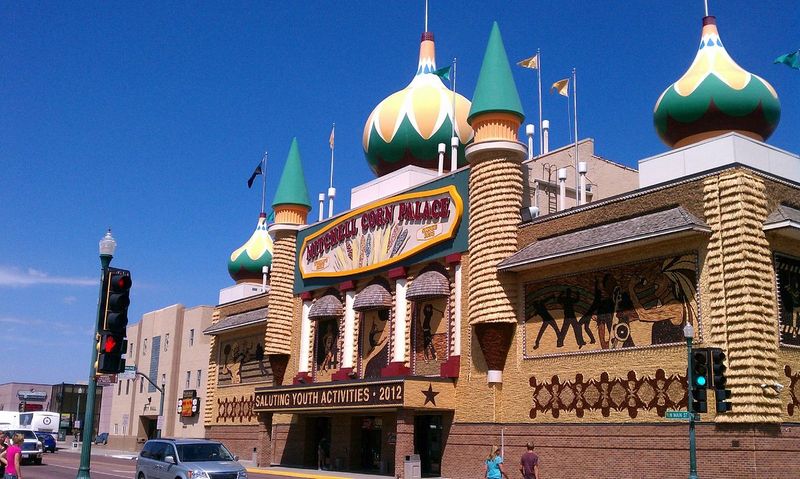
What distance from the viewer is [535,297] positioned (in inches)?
1264

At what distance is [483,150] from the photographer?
34.2 meters

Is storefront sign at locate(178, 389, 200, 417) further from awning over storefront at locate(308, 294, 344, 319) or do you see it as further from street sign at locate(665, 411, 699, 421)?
street sign at locate(665, 411, 699, 421)

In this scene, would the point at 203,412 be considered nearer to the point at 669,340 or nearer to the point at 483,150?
the point at 483,150

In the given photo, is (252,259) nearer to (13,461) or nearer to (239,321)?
(239,321)

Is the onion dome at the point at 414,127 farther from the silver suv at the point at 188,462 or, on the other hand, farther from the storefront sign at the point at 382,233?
the silver suv at the point at 188,462

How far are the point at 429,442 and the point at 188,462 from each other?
52.5ft

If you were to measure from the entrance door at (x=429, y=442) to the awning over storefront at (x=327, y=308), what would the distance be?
7487mm

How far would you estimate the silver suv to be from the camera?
71.2 feet

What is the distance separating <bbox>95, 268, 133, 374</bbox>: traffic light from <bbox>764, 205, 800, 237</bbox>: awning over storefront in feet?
62.6

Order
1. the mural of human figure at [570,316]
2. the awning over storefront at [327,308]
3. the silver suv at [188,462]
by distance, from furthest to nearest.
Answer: the awning over storefront at [327,308] < the mural of human figure at [570,316] < the silver suv at [188,462]

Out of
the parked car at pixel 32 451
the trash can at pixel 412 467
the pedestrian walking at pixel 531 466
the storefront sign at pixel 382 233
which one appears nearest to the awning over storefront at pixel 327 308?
the storefront sign at pixel 382 233

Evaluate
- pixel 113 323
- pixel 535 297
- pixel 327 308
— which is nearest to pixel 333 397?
pixel 327 308

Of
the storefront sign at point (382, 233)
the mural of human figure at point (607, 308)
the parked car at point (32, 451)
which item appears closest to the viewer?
the mural of human figure at point (607, 308)

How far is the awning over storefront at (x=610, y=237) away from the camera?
26.5 metres
